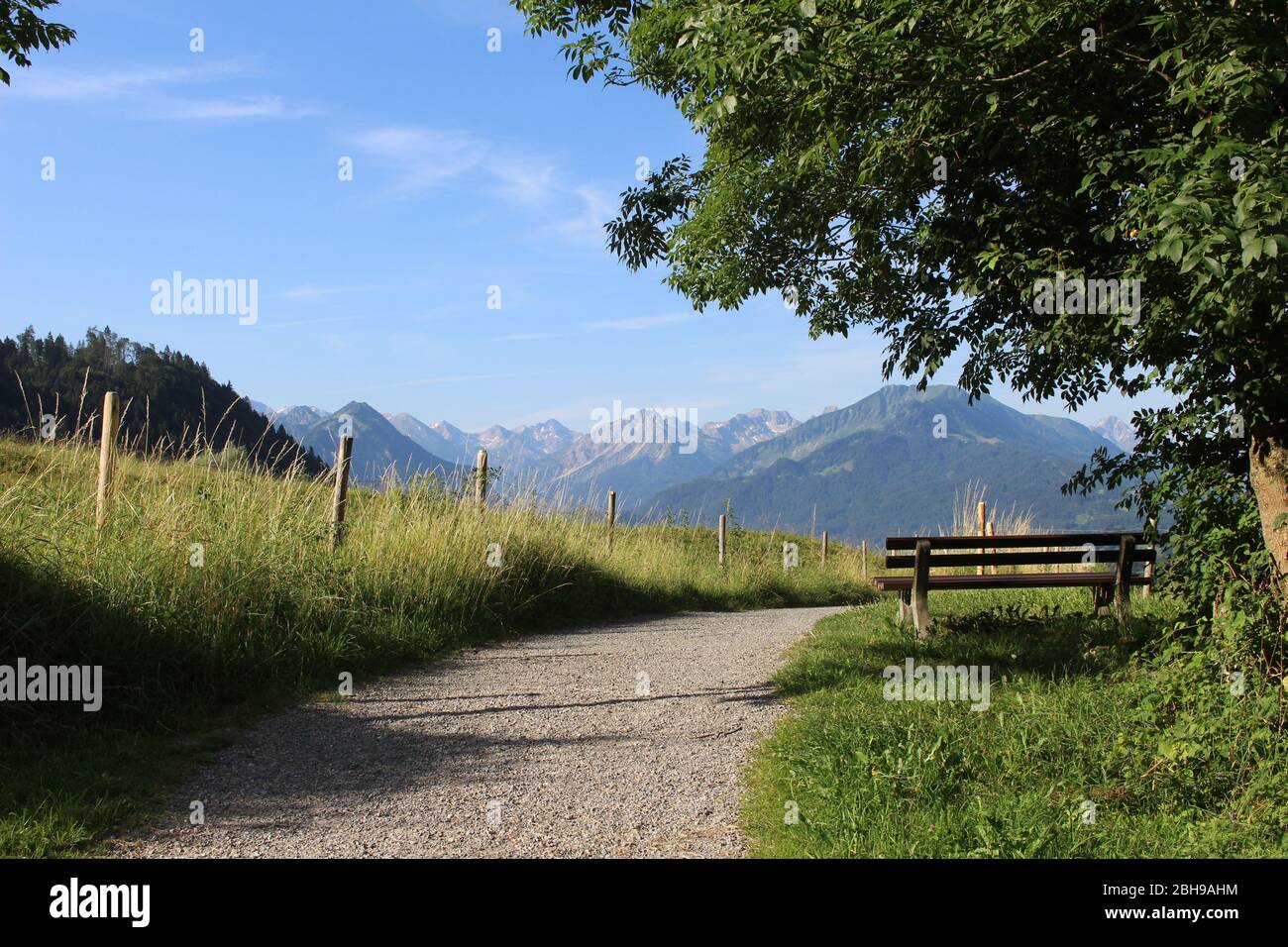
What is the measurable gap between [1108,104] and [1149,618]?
560cm

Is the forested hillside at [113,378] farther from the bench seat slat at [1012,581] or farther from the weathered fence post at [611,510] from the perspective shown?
the bench seat slat at [1012,581]

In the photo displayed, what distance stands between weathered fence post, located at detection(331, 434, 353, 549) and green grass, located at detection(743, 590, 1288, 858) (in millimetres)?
5373

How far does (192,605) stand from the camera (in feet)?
21.6

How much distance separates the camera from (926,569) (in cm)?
876

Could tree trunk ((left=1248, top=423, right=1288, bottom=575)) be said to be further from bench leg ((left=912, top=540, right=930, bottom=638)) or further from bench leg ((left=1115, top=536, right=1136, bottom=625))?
bench leg ((left=1115, top=536, right=1136, bottom=625))

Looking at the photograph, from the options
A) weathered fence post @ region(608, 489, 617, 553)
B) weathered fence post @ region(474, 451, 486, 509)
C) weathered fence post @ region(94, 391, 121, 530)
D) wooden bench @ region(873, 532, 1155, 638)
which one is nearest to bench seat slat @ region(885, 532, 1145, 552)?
wooden bench @ region(873, 532, 1155, 638)

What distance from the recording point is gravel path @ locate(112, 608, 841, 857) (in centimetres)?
391
